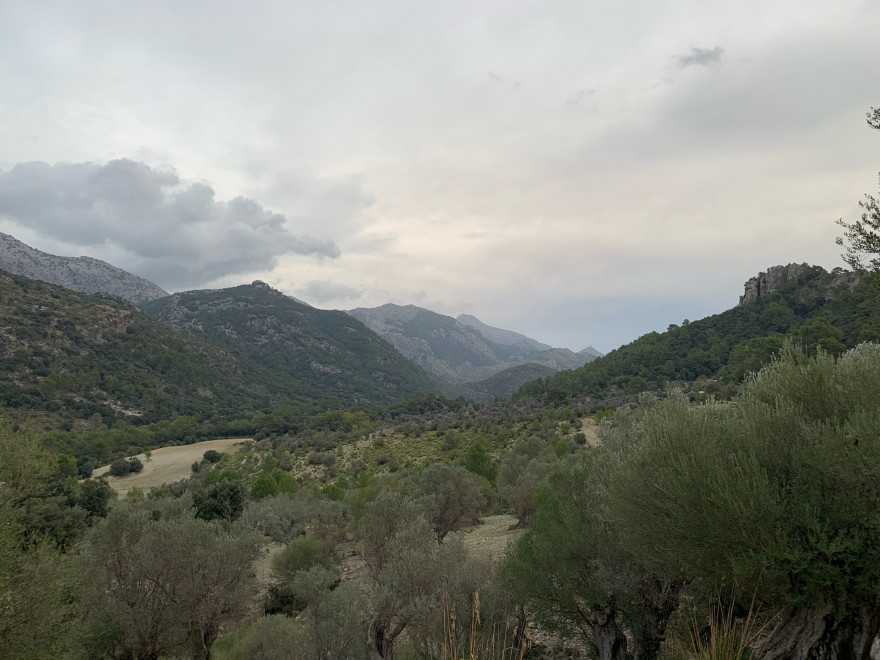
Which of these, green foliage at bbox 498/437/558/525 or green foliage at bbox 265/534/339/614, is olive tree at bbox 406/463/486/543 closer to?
green foliage at bbox 498/437/558/525

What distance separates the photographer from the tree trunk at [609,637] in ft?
31.6

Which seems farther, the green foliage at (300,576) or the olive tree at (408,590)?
the green foliage at (300,576)

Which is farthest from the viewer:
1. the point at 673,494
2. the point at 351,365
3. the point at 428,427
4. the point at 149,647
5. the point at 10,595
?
the point at 351,365

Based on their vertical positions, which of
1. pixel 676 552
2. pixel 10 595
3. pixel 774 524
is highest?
pixel 774 524

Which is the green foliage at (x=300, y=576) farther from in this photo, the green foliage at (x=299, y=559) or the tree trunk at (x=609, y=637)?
the tree trunk at (x=609, y=637)

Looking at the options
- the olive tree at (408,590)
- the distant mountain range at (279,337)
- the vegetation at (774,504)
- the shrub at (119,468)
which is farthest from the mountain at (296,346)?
the vegetation at (774,504)

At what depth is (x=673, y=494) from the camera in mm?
6734

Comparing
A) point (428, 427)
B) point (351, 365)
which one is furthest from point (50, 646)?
point (351, 365)

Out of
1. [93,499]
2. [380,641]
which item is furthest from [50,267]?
[380,641]

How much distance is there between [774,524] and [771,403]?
9.70 feet

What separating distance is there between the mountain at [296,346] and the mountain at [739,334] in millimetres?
77390

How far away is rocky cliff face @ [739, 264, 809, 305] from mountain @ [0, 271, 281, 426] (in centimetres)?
10465

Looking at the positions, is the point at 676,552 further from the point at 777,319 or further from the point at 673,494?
the point at 777,319

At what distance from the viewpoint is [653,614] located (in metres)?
9.28
